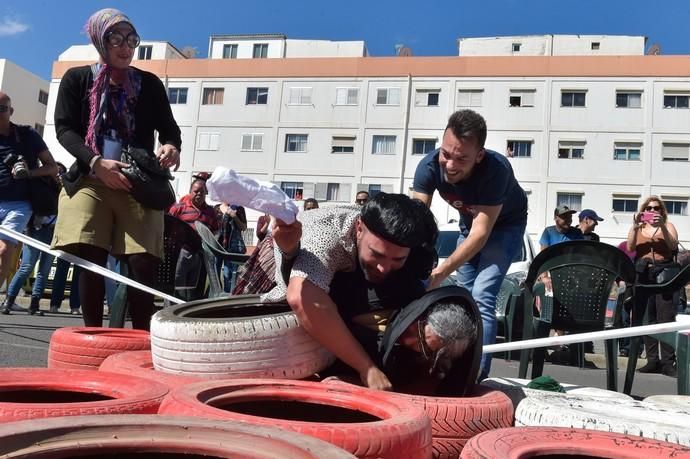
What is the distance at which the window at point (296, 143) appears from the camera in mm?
41688

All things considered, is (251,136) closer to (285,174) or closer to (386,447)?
(285,174)

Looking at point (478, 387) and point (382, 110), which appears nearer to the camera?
point (478, 387)

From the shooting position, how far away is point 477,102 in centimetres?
3994

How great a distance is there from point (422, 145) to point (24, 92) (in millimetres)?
40143

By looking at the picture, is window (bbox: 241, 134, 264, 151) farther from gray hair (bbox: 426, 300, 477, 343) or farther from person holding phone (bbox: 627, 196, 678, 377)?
gray hair (bbox: 426, 300, 477, 343)

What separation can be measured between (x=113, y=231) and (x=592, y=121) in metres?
38.6

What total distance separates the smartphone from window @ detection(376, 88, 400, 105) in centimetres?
3467

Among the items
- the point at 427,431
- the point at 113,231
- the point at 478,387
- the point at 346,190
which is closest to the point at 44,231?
the point at 113,231

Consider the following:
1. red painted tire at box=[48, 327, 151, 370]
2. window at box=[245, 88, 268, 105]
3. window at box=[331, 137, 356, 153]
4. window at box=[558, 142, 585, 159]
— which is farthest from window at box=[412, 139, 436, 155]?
red painted tire at box=[48, 327, 151, 370]

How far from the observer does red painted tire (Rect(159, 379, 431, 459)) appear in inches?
63.6

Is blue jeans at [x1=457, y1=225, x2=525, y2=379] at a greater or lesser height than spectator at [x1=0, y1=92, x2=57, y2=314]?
lesser

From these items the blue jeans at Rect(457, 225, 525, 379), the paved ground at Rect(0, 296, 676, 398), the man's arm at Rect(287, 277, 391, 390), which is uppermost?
the blue jeans at Rect(457, 225, 525, 379)

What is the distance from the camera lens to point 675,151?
37.2 meters

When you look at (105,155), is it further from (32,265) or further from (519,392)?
(32,265)
